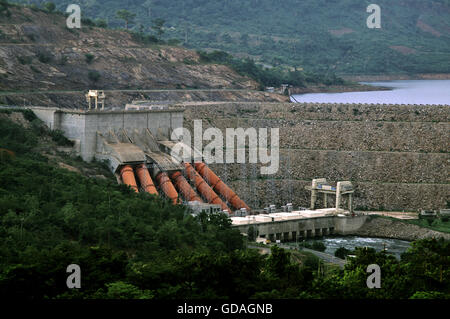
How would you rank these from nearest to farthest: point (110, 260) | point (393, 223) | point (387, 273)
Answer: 1. point (110, 260)
2. point (387, 273)
3. point (393, 223)

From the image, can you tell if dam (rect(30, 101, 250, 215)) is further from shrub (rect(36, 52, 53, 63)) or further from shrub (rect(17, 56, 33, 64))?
shrub (rect(36, 52, 53, 63))

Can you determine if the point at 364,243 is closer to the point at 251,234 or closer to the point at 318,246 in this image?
the point at 318,246

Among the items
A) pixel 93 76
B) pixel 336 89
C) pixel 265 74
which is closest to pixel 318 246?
pixel 93 76

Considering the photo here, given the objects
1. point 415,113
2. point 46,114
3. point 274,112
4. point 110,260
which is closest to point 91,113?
point 46,114

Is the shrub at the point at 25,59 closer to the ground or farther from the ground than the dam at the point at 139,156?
farther from the ground

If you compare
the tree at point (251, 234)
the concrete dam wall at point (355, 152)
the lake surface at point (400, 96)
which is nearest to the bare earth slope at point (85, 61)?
the lake surface at point (400, 96)

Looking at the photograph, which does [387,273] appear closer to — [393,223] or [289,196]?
[393,223]

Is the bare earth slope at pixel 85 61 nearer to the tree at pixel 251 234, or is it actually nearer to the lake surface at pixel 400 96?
the lake surface at pixel 400 96
